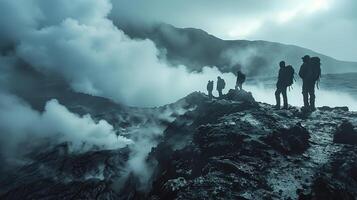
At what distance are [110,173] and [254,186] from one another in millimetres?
13604

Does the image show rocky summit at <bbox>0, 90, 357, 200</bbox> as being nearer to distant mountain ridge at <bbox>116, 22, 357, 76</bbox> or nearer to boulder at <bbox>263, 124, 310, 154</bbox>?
boulder at <bbox>263, 124, 310, 154</bbox>

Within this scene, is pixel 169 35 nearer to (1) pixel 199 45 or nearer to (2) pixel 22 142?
(1) pixel 199 45

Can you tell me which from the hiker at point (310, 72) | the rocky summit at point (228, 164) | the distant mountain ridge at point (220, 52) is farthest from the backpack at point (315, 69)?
the distant mountain ridge at point (220, 52)

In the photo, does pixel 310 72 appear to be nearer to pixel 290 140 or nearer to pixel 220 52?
pixel 290 140

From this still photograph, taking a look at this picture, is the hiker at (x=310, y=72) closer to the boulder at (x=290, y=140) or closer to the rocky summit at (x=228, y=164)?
the rocky summit at (x=228, y=164)

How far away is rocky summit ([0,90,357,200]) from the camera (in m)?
13.9

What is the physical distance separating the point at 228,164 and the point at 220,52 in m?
106

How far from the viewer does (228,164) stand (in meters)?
15.4

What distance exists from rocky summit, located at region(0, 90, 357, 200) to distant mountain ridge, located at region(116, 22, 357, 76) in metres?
85.8

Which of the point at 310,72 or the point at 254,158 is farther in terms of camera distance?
the point at 310,72

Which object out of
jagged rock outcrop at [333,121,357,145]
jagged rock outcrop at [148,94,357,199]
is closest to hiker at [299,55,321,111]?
jagged rock outcrop at [148,94,357,199]

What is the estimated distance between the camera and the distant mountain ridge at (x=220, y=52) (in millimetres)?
115188

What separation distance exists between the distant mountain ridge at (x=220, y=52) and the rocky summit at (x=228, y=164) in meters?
85.8

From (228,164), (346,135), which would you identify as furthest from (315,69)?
(228,164)
